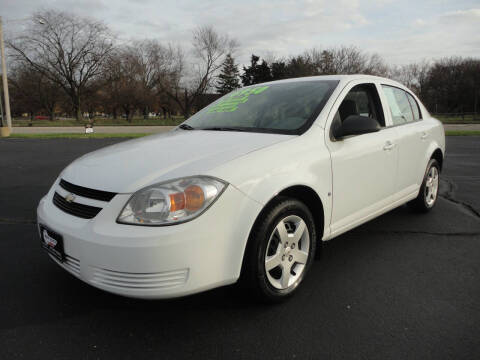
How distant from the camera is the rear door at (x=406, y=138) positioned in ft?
11.5

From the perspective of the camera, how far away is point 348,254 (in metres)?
3.25

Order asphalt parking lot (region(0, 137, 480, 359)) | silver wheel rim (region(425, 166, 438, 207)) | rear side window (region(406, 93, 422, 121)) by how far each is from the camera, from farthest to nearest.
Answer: silver wheel rim (region(425, 166, 438, 207)) < rear side window (region(406, 93, 422, 121)) < asphalt parking lot (region(0, 137, 480, 359))

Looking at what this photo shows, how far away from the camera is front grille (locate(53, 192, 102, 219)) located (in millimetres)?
2064

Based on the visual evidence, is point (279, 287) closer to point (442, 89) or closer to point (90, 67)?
point (90, 67)

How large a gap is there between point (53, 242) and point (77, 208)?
0.28 meters

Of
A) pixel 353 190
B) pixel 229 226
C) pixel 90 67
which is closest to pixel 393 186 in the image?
pixel 353 190

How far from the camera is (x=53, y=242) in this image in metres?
2.24

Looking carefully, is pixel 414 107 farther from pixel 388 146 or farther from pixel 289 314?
pixel 289 314

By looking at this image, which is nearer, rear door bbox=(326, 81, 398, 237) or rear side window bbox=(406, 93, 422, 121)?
rear door bbox=(326, 81, 398, 237)

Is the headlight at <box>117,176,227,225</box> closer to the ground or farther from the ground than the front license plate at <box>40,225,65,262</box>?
farther from the ground

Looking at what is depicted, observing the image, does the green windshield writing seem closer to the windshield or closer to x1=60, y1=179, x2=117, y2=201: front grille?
the windshield

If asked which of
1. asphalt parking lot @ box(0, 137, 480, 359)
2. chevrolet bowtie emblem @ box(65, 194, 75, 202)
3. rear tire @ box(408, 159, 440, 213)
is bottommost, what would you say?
asphalt parking lot @ box(0, 137, 480, 359)

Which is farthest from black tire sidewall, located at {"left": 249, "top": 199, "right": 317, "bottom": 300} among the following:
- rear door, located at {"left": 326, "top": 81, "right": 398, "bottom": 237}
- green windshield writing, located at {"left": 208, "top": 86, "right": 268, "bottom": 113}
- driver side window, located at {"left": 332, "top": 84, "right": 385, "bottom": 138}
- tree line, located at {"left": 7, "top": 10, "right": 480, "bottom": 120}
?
tree line, located at {"left": 7, "top": 10, "right": 480, "bottom": 120}

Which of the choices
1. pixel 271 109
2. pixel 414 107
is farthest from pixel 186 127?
pixel 414 107
